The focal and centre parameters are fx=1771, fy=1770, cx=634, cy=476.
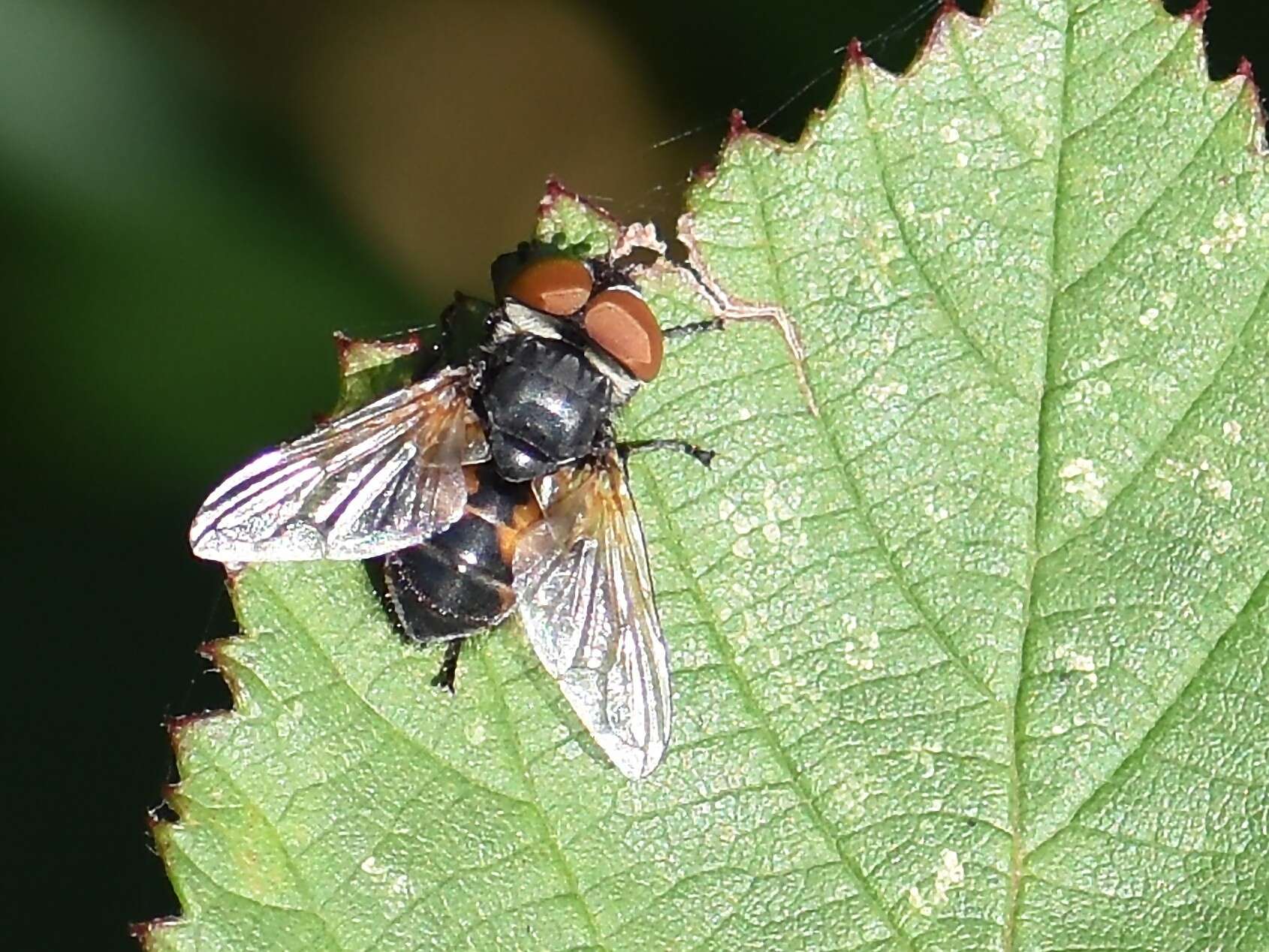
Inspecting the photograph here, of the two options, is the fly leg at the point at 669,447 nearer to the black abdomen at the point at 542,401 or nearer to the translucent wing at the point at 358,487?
the black abdomen at the point at 542,401

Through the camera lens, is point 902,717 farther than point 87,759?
No

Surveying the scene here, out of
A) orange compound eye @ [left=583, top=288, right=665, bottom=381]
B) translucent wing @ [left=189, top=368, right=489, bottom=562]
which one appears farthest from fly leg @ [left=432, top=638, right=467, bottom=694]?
orange compound eye @ [left=583, top=288, right=665, bottom=381]

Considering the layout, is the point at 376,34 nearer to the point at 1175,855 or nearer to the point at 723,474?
the point at 723,474

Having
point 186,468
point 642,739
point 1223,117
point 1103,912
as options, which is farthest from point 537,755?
point 186,468

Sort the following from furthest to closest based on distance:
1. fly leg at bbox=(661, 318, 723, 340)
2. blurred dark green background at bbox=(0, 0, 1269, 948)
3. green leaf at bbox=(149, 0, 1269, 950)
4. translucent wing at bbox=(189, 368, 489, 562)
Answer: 1. blurred dark green background at bbox=(0, 0, 1269, 948)
2. translucent wing at bbox=(189, 368, 489, 562)
3. fly leg at bbox=(661, 318, 723, 340)
4. green leaf at bbox=(149, 0, 1269, 950)

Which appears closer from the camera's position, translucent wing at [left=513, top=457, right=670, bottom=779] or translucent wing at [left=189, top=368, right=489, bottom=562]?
translucent wing at [left=513, top=457, right=670, bottom=779]

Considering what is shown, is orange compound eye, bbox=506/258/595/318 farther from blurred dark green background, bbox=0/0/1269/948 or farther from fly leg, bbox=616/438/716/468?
blurred dark green background, bbox=0/0/1269/948

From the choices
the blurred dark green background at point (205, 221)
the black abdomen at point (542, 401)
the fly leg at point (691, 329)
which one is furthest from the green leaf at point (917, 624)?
the blurred dark green background at point (205, 221)
